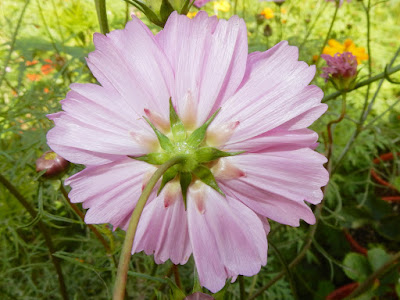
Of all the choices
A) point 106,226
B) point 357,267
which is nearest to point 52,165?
point 106,226

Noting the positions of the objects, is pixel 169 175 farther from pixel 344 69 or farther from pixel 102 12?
pixel 344 69

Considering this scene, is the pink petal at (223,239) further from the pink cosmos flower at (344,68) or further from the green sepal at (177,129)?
the pink cosmos flower at (344,68)

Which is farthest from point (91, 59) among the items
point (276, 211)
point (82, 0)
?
point (82, 0)

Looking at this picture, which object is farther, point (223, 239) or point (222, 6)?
point (222, 6)

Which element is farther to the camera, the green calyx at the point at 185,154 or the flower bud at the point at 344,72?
the flower bud at the point at 344,72

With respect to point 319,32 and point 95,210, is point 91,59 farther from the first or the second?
point 319,32

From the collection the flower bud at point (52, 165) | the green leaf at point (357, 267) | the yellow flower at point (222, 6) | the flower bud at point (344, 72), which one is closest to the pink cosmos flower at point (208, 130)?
the flower bud at point (52, 165)
